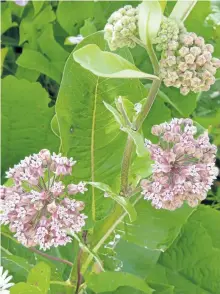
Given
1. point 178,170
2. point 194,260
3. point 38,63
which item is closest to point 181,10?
point 178,170

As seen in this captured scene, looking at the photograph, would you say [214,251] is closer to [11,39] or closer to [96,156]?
[96,156]

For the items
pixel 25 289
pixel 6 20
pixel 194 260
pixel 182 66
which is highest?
pixel 182 66

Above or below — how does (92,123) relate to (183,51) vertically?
below

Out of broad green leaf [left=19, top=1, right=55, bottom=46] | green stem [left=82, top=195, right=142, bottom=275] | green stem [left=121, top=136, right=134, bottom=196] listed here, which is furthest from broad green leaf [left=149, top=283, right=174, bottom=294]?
broad green leaf [left=19, top=1, right=55, bottom=46]

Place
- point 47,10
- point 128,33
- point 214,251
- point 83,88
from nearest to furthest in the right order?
point 128,33
point 83,88
point 214,251
point 47,10

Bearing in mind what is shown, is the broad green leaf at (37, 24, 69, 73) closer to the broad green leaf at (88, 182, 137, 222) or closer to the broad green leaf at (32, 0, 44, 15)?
the broad green leaf at (32, 0, 44, 15)

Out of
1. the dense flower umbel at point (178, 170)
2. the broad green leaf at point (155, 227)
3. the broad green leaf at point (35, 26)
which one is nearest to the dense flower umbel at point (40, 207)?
the dense flower umbel at point (178, 170)

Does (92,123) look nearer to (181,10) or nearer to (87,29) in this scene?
(181,10)

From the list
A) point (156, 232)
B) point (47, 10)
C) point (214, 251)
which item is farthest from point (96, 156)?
point (47, 10)
